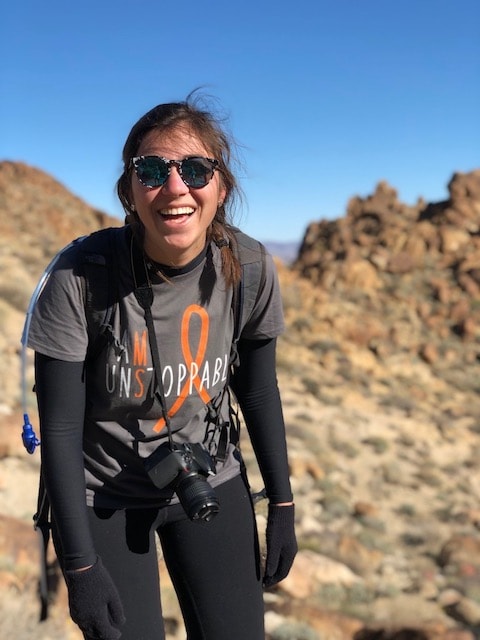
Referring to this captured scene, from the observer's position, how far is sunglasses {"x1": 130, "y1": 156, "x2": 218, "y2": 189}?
5.03 ft

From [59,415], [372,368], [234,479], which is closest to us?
[59,415]

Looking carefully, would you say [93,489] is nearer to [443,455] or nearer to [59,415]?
[59,415]

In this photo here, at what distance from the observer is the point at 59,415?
150 centimetres

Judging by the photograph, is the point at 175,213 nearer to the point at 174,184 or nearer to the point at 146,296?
the point at 174,184

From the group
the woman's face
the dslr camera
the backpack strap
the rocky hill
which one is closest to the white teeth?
the woman's face

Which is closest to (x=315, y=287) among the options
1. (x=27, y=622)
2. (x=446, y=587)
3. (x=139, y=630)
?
(x=446, y=587)

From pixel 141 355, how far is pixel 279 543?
80 centimetres

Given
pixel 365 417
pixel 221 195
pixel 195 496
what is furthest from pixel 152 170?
pixel 365 417

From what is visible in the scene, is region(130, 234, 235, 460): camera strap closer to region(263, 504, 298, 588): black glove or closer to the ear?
the ear

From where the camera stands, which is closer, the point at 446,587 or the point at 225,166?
the point at 225,166

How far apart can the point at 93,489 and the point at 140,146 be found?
0.92m

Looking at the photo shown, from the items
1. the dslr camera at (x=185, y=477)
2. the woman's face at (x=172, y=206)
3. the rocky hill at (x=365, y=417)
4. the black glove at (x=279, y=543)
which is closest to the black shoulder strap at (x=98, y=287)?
the woman's face at (x=172, y=206)

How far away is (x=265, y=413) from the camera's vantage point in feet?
6.39

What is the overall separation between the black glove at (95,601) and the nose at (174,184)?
3.09 feet
